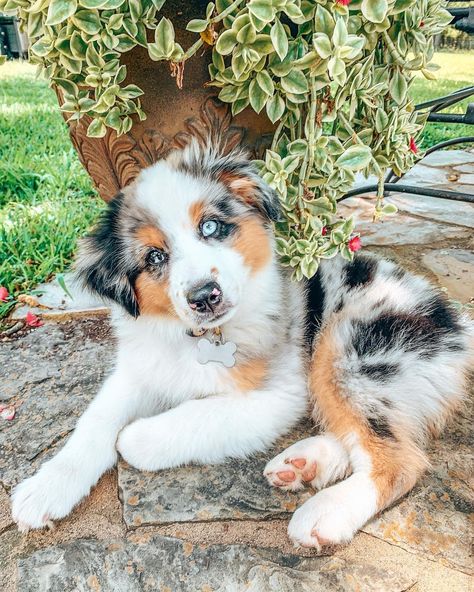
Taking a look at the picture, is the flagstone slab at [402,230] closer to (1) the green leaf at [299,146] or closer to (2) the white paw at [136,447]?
(1) the green leaf at [299,146]

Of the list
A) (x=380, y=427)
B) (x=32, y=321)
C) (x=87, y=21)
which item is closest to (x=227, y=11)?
(x=87, y=21)

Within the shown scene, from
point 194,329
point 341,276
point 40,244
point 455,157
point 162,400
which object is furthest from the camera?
point 455,157

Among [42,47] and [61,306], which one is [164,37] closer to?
[42,47]

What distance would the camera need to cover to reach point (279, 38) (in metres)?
1.82

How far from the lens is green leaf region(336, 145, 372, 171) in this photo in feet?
7.00

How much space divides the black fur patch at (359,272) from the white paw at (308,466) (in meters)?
0.73

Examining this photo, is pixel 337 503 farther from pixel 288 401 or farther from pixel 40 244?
pixel 40 244

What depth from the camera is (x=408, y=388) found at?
193cm

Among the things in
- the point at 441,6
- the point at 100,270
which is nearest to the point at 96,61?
the point at 100,270

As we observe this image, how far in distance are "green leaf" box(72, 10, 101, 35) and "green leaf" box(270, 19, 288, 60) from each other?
0.57 metres

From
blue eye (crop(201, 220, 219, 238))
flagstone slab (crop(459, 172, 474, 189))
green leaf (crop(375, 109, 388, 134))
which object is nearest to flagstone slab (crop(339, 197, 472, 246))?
flagstone slab (crop(459, 172, 474, 189))

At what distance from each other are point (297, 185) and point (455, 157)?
454 cm

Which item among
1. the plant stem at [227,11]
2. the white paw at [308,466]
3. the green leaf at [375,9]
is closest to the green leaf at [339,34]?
the green leaf at [375,9]

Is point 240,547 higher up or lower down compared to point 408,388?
lower down
